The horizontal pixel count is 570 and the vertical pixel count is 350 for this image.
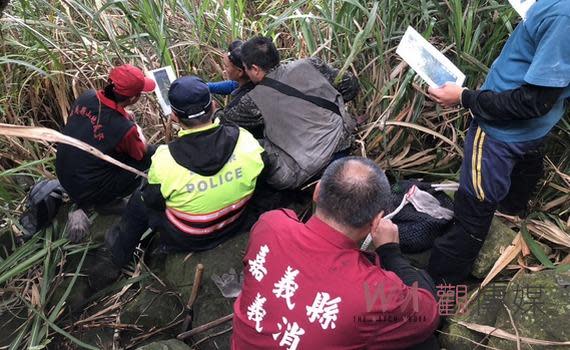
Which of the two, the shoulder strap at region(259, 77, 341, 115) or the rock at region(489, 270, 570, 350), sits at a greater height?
the shoulder strap at region(259, 77, 341, 115)

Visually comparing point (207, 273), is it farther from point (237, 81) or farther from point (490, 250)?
point (490, 250)

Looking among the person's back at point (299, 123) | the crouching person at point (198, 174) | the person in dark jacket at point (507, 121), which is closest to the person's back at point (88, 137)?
the crouching person at point (198, 174)

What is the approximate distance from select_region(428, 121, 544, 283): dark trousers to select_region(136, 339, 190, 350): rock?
3.57 ft

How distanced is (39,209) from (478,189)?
221 cm

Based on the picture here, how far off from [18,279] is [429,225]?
2072 mm

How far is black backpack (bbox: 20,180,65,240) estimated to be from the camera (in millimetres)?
2641

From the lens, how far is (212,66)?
3.27 m

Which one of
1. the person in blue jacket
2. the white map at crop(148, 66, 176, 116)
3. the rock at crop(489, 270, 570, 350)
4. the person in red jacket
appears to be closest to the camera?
the person in red jacket

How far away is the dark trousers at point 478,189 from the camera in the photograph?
1.82 metres

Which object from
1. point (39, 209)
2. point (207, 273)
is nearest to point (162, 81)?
point (39, 209)

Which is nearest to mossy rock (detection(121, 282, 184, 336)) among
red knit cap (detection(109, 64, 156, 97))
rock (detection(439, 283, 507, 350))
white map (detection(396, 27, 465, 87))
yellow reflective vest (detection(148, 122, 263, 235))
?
yellow reflective vest (detection(148, 122, 263, 235))

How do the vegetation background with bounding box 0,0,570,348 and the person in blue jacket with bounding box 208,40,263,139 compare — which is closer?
the vegetation background with bounding box 0,0,570,348

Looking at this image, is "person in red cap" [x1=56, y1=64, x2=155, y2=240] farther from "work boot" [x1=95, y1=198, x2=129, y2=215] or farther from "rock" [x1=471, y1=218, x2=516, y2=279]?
"rock" [x1=471, y1=218, x2=516, y2=279]

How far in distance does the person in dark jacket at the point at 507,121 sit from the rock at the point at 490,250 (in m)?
0.07
